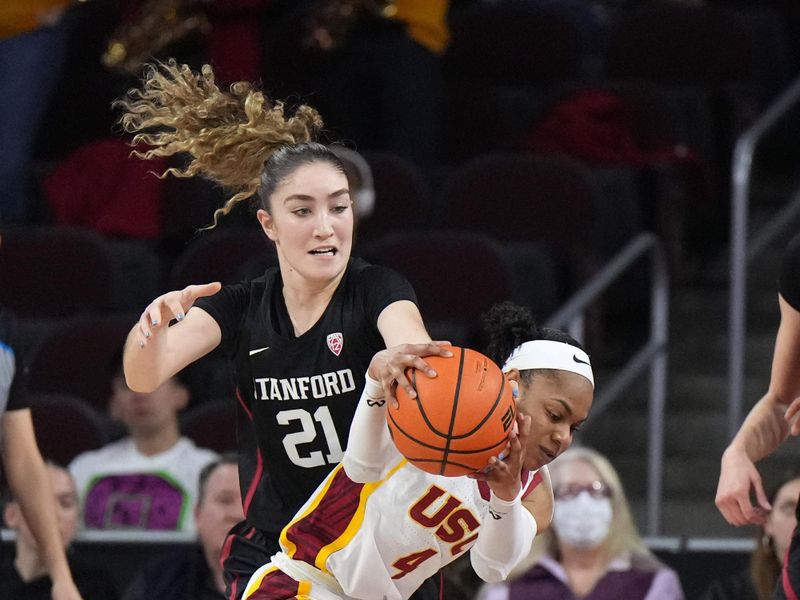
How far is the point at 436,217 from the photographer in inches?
318

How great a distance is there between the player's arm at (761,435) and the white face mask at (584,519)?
1594 mm

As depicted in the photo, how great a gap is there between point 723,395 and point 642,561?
7.44 feet

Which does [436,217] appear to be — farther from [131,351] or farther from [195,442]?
[131,351]

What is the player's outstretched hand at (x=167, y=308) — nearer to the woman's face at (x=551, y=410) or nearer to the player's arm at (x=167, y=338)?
the player's arm at (x=167, y=338)

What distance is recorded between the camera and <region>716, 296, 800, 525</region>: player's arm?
414 centimetres

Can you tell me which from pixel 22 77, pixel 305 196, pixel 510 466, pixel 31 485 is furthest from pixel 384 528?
pixel 22 77

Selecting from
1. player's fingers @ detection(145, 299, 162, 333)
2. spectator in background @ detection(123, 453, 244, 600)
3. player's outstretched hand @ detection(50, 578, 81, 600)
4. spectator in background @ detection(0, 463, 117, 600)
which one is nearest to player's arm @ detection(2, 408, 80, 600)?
player's outstretched hand @ detection(50, 578, 81, 600)

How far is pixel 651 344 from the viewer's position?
7.37 metres

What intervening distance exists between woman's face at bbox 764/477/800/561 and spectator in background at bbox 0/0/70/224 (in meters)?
4.53

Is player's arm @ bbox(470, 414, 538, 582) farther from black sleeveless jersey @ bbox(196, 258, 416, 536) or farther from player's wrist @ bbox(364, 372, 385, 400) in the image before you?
black sleeveless jersey @ bbox(196, 258, 416, 536)

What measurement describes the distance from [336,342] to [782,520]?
6.77ft

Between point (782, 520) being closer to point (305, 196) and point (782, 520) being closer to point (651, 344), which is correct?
point (651, 344)

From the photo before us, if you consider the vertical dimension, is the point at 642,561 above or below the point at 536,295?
below

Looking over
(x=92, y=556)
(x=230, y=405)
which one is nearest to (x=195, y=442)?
(x=230, y=405)
